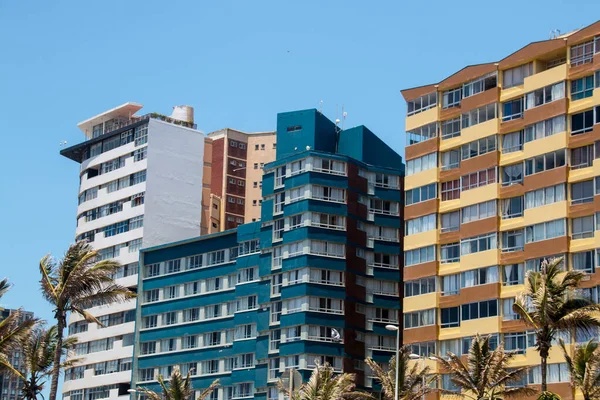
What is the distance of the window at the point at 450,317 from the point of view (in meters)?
97.3

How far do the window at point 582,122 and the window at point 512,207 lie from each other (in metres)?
7.26

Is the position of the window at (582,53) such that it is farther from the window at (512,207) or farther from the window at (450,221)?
the window at (450,221)

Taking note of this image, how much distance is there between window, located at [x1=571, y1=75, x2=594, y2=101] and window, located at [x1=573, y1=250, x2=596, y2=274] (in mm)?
12479

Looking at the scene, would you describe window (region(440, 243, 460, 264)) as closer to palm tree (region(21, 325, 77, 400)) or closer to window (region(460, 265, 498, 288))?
window (region(460, 265, 498, 288))

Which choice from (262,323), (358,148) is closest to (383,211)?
(358,148)

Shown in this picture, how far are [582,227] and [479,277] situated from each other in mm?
10700

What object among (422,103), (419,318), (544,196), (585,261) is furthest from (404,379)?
(422,103)

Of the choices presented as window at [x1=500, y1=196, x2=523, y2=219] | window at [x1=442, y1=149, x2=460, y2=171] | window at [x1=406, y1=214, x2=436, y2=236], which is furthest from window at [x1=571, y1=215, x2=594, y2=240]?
window at [x1=406, y1=214, x2=436, y2=236]

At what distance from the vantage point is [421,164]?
105 metres

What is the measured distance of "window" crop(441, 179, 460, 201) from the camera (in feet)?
330

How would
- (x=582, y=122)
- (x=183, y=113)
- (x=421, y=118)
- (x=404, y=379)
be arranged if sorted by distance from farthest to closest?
1. (x=183, y=113)
2. (x=421, y=118)
3. (x=582, y=122)
4. (x=404, y=379)

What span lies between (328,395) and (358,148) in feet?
160

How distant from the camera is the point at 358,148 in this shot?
125 meters

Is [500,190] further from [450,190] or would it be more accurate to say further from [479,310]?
[479,310]
